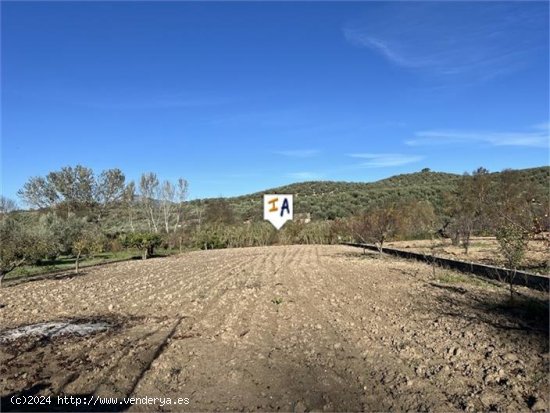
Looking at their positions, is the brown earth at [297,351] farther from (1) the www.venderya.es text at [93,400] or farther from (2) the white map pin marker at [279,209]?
(2) the white map pin marker at [279,209]

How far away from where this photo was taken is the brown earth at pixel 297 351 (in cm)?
452

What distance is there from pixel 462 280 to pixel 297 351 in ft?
23.8

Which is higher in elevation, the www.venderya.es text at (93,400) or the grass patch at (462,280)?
the grass patch at (462,280)

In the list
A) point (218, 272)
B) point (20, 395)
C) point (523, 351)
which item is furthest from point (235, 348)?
point (218, 272)

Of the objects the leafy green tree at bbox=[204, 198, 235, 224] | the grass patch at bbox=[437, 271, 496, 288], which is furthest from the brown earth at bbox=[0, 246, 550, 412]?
the leafy green tree at bbox=[204, 198, 235, 224]

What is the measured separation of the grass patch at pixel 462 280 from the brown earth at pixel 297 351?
1.14ft

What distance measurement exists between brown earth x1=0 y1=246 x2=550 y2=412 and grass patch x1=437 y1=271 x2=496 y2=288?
13.6 inches

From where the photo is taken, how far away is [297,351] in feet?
19.5

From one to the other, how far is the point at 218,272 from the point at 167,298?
5722 millimetres

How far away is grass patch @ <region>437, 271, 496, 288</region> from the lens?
10980 millimetres

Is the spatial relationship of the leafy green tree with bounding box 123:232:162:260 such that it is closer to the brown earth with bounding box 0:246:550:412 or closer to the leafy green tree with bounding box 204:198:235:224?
the brown earth with bounding box 0:246:550:412

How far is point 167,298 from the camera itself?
1005cm

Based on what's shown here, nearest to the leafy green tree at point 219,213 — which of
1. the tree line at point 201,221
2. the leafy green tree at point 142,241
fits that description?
the tree line at point 201,221

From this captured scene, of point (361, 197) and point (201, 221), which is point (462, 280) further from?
point (361, 197)
